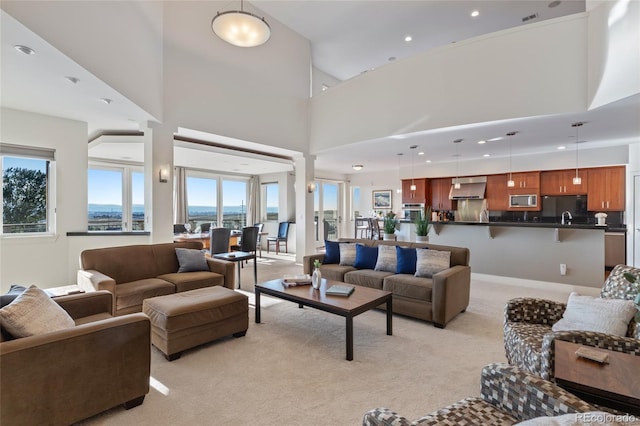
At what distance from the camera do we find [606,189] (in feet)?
22.2

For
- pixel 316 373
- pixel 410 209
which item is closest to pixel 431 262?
pixel 316 373

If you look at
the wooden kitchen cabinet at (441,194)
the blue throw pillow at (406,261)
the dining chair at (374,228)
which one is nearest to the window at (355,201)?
the dining chair at (374,228)

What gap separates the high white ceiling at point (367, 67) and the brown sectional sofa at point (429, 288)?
8.15 feet

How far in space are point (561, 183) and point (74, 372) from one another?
9.26 metres

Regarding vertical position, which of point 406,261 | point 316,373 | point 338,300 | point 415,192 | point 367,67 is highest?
point 367,67

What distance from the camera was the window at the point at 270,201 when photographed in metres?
10.4

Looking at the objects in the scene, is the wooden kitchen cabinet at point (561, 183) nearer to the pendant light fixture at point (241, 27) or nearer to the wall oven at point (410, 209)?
the wall oven at point (410, 209)

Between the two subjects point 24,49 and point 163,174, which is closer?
point 24,49

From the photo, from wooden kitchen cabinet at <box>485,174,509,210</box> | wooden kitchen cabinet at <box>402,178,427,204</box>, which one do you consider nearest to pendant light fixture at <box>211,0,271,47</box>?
wooden kitchen cabinet at <box>402,178,427,204</box>

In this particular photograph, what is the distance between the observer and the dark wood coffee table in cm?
275

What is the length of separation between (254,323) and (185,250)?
161 centimetres

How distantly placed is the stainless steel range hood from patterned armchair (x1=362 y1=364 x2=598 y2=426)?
25.7 feet

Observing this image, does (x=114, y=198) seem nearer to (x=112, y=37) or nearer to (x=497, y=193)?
(x=112, y=37)

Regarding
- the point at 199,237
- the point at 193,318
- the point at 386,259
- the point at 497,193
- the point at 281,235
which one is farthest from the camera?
the point at 281,235
